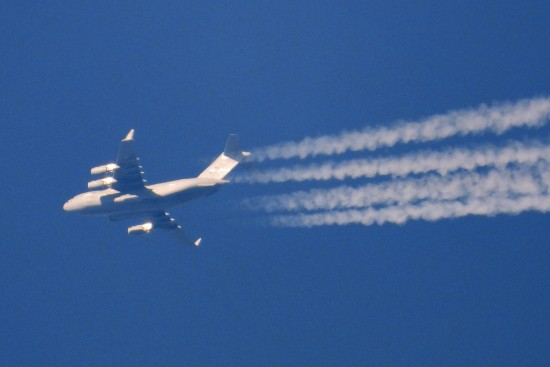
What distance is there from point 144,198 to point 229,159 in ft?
19.3

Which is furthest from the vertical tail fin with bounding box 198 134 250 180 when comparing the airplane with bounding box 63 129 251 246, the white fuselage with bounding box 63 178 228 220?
the white fuselage with bounding box 63 178 228 220

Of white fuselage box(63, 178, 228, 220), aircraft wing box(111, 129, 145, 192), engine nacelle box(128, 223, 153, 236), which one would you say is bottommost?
engine nacelle box(128, 223, 153, 236)

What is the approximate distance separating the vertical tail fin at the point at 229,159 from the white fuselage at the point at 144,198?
2615mm

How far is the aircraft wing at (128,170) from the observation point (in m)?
43.4

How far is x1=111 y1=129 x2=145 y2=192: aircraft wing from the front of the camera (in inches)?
1709

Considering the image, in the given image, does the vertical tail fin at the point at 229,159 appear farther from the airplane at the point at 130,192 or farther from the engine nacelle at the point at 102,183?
the engine nacelle at the point at 102,183

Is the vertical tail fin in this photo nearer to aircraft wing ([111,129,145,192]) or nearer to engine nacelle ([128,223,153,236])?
aircraft wing ([111,129,145,192])

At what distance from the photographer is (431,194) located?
40938mm

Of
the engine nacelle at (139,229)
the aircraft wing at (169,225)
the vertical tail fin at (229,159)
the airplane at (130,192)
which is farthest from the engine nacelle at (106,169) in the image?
the vertical tail fin at (229,159)

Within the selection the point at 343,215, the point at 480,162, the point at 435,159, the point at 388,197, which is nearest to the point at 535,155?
the point at 480,162

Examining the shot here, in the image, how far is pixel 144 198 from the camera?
1761 inches

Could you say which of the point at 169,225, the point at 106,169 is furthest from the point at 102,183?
the point at 169,225

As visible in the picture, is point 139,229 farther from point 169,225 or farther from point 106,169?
point 106,169

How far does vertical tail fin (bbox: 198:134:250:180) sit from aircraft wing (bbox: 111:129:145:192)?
4141mm
